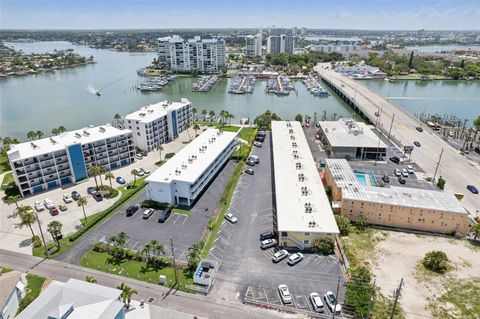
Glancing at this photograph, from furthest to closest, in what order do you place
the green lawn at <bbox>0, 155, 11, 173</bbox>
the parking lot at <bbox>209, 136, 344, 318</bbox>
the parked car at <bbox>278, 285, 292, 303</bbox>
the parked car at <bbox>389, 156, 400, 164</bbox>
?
the parked car at <bbox>389, 156, 400, 164</bbox> < the green lawn at <bbox>0, 155, 11, 173</bbox> < the parking lot at <bbox>209, 136, 344, 318</bbox> < the parked car at <bbox>278, 285, 292, 303</bbox>

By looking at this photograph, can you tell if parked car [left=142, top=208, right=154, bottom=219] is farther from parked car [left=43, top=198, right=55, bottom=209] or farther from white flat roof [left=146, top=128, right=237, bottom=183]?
parked car [left=43, top=198, right=55, bottom=209]

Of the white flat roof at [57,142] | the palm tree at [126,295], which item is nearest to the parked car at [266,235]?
the palm tree at [126,295]

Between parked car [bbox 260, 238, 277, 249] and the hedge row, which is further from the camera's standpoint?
the hedge row

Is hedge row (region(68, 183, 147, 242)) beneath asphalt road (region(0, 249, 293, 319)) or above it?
above

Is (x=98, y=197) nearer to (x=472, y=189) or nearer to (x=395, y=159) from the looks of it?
(x=395, y=159)

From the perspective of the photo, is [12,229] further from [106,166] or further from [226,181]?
[226,181]

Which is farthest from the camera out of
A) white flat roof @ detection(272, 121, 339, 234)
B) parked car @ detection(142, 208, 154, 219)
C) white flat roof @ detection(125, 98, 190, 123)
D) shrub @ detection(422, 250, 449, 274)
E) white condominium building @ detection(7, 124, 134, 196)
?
white flat roof @ detection(125, 98, 190, 123)

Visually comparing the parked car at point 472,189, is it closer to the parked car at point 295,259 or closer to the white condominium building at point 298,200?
the white condominium building at point 298,200

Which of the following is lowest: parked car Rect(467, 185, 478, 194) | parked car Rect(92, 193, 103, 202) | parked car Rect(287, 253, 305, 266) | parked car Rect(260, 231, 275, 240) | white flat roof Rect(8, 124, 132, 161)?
parked car Rect(287, 253, 305, 266)

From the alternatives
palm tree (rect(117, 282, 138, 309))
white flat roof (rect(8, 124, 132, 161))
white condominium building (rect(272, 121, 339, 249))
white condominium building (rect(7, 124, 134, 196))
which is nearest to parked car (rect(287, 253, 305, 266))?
white condominium building (rect(272, 121, 339, 249))
